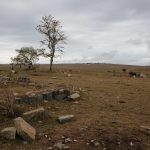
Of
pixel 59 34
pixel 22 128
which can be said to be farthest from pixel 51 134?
pixel 59 34

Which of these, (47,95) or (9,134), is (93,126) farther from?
(47,95)

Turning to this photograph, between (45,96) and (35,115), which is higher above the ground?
(45,96)

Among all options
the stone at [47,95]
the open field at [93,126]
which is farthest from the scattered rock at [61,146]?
the stone at [47,95]

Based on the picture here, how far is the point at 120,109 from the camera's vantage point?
50.7 feet

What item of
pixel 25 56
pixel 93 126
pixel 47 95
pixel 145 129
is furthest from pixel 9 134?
pixel 25 56

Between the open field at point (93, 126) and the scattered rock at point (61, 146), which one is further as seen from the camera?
the open field at point (93, 126)

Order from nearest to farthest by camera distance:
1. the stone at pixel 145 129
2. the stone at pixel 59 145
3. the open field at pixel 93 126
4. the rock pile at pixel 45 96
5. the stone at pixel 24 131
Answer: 1. the stone at pixel 59 145
2. the open field at pixel 93 126
3. the stone at pixel 24 131
4. the stone at pixel 145 129
5. the rock pile at pixel 45 96

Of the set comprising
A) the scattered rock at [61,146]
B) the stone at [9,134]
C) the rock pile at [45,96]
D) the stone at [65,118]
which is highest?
the rock pile at [45,96]

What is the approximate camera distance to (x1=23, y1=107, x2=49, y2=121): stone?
1256 centimetres

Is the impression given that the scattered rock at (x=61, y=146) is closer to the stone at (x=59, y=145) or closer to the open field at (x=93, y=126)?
the stone at (x=59, y=145)

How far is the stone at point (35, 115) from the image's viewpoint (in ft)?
41.2

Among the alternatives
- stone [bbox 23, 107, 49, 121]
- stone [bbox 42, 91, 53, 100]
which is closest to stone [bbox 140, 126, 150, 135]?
stone [bbox 23, 107, 49, 121]

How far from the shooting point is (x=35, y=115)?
1271 centimetres

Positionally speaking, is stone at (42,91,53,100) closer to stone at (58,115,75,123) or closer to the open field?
the open field
